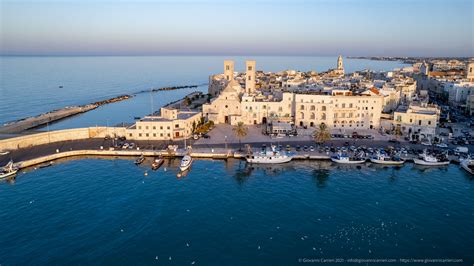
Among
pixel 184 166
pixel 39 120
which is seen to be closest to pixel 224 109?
pixel 184 166

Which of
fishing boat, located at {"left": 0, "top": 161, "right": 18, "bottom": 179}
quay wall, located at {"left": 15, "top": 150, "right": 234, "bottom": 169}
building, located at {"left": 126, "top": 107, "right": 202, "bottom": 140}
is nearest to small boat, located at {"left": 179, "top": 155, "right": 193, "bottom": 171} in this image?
quay wall, located at {"left": 15, "top": 150, "right": 234, "bottom": 169}

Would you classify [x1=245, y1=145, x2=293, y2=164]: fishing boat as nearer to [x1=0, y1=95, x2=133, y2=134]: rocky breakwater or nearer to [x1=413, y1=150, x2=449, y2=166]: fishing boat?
[x1=413, y1=150, x2=449, y2=166]: fishing boat

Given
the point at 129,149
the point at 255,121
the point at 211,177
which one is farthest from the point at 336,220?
the point at 255,121

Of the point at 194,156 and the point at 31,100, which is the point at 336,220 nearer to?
the point at 194,156

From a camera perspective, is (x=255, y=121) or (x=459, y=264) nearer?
(x=459, y=264)

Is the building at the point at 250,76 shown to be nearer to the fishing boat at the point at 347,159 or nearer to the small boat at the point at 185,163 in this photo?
the fishing boat at the point at 347,159

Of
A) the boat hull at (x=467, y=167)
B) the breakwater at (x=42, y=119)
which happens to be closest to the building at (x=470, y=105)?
the boat hull at (x=467, y=167)

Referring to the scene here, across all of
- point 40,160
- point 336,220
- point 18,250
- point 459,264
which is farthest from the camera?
→ point 40,160
